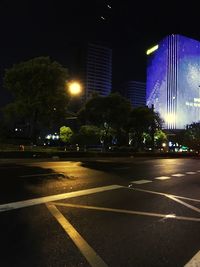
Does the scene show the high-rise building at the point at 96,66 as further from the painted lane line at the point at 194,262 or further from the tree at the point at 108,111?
the painted lane line at the point at 194,262

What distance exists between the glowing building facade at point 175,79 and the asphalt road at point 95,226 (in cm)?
15857

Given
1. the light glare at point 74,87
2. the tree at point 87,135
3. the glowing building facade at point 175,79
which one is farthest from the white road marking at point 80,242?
the glowing building facade at point 175,79

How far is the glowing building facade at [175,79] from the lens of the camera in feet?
547

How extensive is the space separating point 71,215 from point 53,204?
1219mm

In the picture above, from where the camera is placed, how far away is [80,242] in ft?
21.1

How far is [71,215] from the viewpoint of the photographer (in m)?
8.42

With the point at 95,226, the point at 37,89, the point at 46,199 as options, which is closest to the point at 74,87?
the point at 37,89

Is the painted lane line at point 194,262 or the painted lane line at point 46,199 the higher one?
the painted lane line at point 46,199

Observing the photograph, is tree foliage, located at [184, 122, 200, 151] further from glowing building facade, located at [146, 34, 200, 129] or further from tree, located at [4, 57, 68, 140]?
tree, located at [4, 57, 68, 140]

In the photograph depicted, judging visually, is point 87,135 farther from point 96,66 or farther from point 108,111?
point 96,66

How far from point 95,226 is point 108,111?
166 ft

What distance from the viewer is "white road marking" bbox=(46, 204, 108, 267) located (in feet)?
18.1

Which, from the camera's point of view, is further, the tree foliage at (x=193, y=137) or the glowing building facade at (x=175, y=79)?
the glowing building facade at (x=175, y=79)

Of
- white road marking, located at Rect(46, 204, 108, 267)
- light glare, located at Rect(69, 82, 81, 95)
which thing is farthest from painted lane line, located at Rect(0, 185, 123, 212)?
light glare, located at Rect(69, 82, 81, 95)
